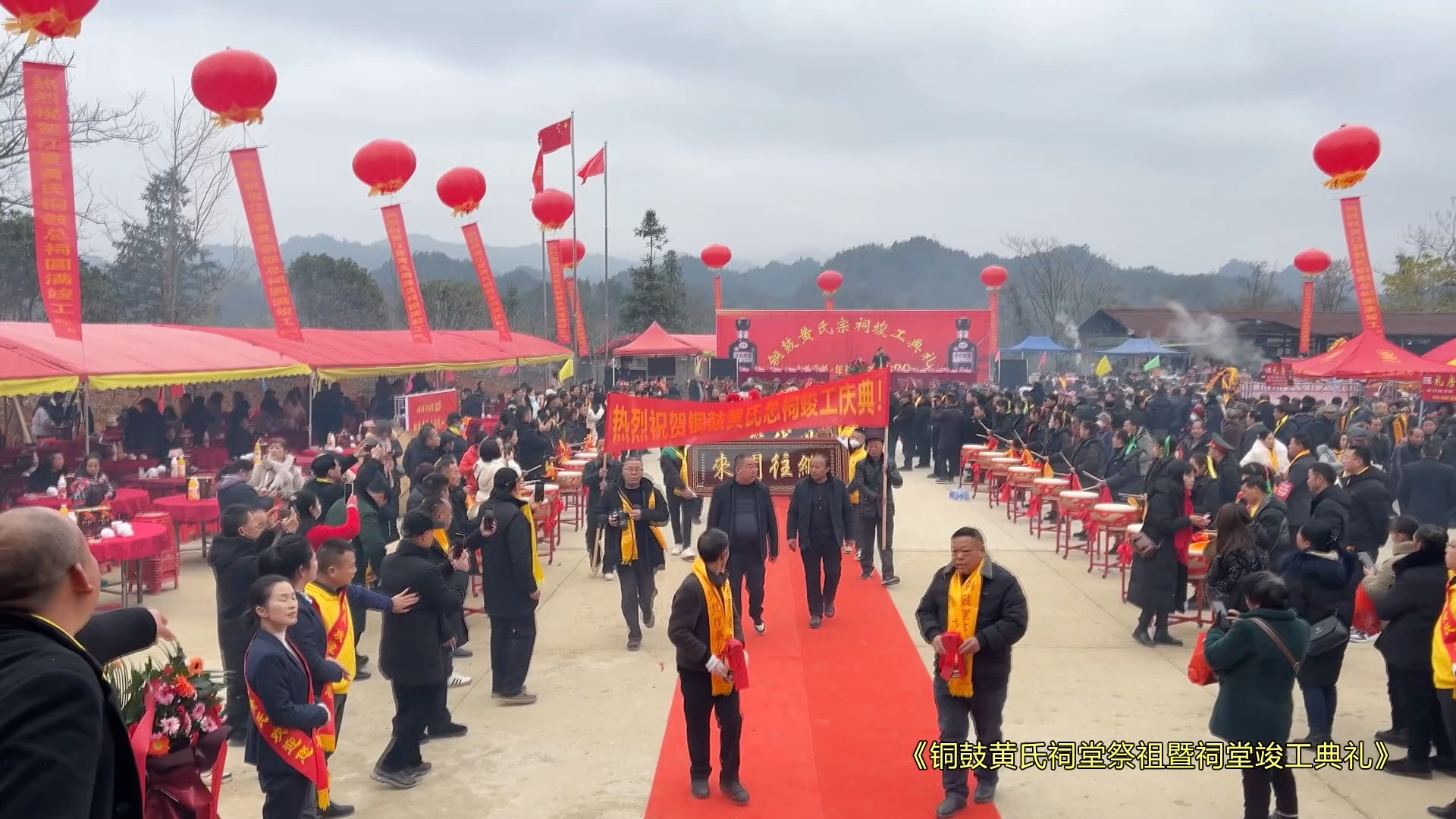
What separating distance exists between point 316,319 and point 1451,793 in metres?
47.1

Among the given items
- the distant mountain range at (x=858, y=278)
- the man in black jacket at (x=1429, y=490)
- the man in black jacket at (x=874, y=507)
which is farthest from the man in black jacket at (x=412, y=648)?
the distant mountain range at (x=858, y=278)

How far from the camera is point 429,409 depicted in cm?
1706

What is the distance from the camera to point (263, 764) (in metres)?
4.39

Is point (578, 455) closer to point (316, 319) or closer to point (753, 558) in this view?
point (753, 558)

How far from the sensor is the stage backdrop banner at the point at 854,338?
103ft

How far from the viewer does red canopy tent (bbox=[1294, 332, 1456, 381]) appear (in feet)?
56.8

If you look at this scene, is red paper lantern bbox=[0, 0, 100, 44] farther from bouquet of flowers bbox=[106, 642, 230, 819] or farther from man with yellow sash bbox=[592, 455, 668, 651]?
bouquet of flowers bbox=[106, 642, 230, 819]

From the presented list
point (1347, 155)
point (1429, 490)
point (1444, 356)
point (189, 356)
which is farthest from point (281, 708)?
point (1444, 356)

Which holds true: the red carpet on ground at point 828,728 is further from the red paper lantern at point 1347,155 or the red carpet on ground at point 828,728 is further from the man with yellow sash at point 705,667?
the red paper lantern at point 1347,155

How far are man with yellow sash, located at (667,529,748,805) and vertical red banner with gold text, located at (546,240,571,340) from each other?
22483mm

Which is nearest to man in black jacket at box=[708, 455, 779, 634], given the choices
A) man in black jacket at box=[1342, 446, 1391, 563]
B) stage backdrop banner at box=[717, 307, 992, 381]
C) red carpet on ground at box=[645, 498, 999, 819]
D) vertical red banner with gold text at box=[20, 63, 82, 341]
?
red carpet on ground at box=[645, 498, 999, 819]

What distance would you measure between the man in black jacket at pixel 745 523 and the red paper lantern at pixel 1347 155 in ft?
40.1

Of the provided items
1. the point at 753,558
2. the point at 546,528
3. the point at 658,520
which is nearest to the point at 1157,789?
the point at 753,558

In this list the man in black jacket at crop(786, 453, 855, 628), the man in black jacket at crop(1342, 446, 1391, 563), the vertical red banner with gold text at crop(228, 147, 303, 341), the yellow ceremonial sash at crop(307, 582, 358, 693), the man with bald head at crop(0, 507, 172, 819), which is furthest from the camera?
the vertical red banner with gold text at crop(228, 147, 303, 341)
